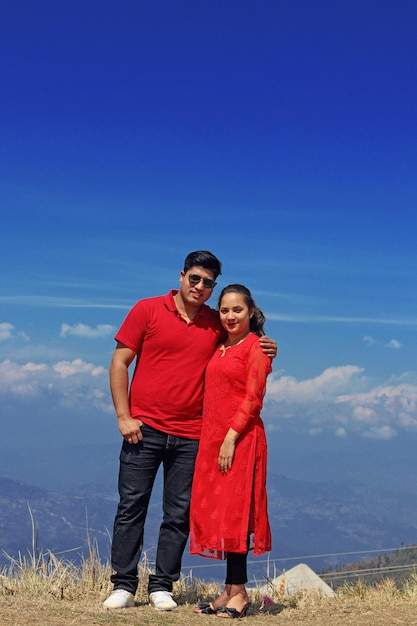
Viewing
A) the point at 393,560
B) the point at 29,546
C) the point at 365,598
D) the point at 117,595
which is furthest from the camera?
the point at 393,560

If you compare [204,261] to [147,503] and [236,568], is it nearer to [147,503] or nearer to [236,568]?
[147,503]

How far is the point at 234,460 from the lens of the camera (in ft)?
20.2

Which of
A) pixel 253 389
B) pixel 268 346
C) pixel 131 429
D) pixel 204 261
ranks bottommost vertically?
pixel 131 429

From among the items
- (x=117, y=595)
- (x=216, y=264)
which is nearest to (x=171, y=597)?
(x=117, y=595)

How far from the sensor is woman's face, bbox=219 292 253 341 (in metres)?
6.23

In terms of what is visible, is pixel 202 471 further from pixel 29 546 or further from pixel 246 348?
pixel 29 546

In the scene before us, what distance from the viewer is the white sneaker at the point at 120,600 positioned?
653cm

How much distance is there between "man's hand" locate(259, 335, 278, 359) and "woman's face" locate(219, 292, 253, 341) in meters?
0.18

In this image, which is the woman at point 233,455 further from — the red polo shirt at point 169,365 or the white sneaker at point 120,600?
the white sneaker at point 120,600

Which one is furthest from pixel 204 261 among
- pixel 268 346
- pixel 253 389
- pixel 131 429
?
pixel 131 429

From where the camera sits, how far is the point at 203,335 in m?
6.44

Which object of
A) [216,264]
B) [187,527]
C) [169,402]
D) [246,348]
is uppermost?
[216,264]

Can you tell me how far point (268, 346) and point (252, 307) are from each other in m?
0.34

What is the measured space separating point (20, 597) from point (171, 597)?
1.35 meters
